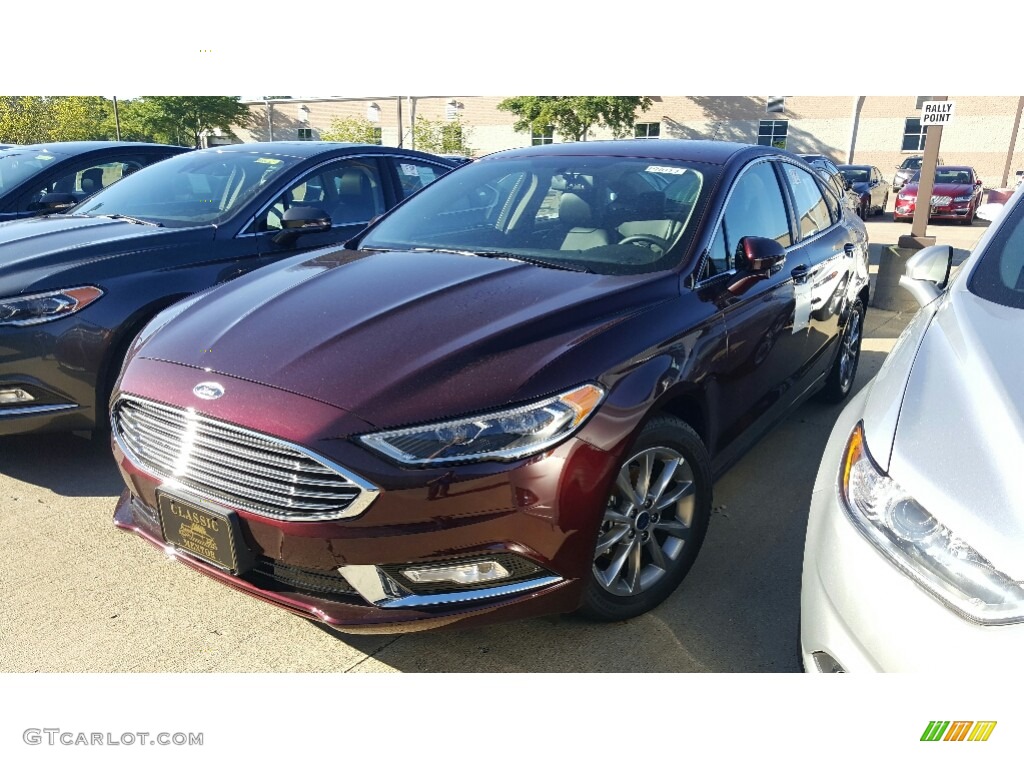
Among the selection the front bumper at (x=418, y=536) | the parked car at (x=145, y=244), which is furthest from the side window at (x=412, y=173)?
the front bumper at (x=418, y=536)

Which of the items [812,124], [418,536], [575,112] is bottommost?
[418,536]

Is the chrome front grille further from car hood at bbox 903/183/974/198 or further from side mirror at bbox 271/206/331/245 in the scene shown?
car hood at bbox 903/183/974/198

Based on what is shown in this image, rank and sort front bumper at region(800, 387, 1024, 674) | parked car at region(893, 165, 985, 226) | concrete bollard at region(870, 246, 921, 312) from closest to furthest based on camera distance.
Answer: front bumper at region(800, 387, 1024, 674), concrete bollard at region(870, 246, 921, 312), parked car at region(893, 165, 985, 226)

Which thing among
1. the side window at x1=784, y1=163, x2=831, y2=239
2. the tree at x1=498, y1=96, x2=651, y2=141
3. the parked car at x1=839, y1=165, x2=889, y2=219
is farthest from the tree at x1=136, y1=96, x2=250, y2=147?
the side window at x1=784, y1=163, x2=831, y2=239

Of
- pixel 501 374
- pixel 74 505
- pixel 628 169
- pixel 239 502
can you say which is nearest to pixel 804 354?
pixel 628 169

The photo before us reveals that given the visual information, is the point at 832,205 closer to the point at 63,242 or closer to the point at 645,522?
the point at 645,522

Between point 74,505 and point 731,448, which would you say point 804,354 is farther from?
point 74,505

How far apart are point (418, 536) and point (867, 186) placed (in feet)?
68.5

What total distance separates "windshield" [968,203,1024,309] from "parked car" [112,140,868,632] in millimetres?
729

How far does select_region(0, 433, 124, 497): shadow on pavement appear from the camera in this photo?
11.9 ft

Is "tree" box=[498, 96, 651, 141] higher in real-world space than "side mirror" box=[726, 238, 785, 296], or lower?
higher

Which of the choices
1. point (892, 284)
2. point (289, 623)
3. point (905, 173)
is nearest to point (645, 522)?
point (289, 623)

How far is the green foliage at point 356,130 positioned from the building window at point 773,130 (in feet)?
57.6

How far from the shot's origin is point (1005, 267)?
2598 mm
